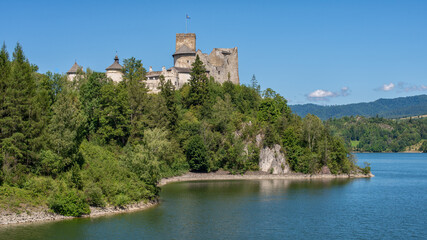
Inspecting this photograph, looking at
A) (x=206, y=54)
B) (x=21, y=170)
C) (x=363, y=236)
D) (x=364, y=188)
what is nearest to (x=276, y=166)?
(x=364, y=188)

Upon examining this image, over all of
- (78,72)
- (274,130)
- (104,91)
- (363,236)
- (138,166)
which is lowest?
(363,236)

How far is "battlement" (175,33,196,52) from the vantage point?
295ft

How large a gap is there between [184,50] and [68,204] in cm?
5376

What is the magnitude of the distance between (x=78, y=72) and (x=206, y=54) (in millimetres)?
24821

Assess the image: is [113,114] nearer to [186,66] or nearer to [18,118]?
[18,118]

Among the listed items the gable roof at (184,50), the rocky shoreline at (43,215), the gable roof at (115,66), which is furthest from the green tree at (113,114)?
the gable roof at (184,50)

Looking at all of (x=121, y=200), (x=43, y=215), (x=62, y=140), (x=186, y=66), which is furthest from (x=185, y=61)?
(x=43, y=215)

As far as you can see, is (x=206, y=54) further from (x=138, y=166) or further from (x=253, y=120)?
(x=138, y=166)

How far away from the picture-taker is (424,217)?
44.8 meters

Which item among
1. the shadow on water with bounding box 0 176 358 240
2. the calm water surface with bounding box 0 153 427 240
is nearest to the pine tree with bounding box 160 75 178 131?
the shadow on water with bounding box 0 176 358 240

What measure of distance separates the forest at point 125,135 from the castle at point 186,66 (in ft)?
9.84

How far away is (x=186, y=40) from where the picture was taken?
296 feet

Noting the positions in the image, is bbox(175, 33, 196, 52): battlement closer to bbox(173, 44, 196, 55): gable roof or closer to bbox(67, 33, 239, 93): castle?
bbox(67, 33, 239, 93): castle

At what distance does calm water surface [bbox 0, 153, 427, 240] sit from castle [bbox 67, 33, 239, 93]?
88.0 ft
